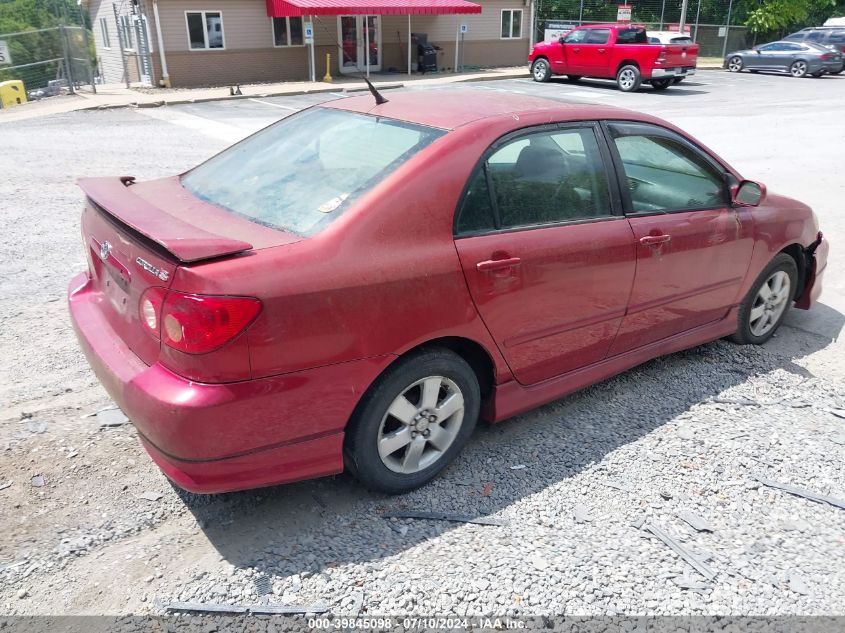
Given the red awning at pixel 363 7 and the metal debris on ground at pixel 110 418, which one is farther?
the red awning at pixel 363 7

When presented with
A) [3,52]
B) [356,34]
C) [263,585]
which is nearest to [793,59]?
[356,34]

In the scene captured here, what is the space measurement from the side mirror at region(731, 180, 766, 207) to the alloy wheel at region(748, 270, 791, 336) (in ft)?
2.26

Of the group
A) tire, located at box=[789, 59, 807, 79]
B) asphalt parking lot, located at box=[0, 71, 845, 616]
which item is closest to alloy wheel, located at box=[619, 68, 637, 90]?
tire, located at box=[789, 59, 807, 79]

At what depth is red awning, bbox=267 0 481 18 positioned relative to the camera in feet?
71.4

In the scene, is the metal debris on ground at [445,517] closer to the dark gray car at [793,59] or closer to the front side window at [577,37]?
the front side window at [577,37]

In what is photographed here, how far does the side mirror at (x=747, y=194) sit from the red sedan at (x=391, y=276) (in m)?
0.01

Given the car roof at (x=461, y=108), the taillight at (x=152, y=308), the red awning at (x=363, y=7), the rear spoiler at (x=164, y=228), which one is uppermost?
the red awning at (x=363, y=7)

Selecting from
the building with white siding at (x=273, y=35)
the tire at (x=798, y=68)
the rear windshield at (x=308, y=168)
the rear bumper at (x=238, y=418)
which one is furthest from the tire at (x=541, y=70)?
the rear bumper at (x=238, y=418)

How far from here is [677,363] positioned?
4.68 metres

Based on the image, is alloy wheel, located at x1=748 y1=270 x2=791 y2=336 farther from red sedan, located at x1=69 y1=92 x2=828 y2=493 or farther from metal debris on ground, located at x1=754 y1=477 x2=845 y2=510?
metal debris on ground, located at x1=754 y1=477 x2=845 y2=510

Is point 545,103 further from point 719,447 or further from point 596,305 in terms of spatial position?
point 719,447

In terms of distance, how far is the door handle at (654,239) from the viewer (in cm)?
377

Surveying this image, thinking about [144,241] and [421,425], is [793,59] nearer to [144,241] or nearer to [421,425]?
[421,425]

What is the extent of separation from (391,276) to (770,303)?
320 centimetres
